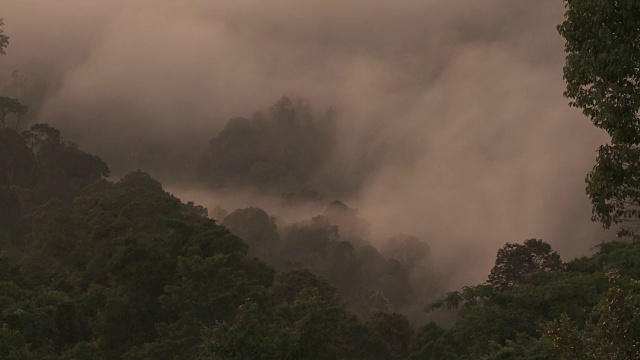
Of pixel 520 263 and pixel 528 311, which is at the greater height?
pixel 520 263

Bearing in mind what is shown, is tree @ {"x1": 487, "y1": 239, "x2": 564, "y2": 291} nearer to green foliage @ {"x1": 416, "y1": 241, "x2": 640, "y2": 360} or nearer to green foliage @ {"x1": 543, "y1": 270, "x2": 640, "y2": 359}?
green foliage @ {"x1": 416, "y1": 241, "x2": 640, "y2": 360}

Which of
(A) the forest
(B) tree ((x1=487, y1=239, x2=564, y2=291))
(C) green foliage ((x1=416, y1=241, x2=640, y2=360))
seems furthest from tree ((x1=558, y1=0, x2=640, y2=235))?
(B) tree ((x1=487, y1=239, x2=564, y2=291))

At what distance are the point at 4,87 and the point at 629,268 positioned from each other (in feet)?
564

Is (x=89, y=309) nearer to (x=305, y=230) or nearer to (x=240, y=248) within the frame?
(x=240, y=248)

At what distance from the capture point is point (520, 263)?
6844 cm

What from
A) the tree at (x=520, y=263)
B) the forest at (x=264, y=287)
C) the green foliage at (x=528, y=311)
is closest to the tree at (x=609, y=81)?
the forest at (x=264, y=287)

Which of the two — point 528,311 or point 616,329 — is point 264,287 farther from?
point 616,329

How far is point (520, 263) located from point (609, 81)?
53991mm

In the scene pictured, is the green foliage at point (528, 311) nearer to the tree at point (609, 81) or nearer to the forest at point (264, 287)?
the forest at point (264, 287)

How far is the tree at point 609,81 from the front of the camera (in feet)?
54.2

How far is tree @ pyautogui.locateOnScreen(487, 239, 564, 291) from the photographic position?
221ft

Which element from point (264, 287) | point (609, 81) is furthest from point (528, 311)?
point (609, 81)

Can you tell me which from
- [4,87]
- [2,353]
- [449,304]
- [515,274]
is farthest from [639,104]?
[4,87]

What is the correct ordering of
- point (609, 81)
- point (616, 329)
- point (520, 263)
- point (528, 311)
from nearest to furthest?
point (609, 81) < point (616, 329) < point (528, 311) < point (520, 263)
